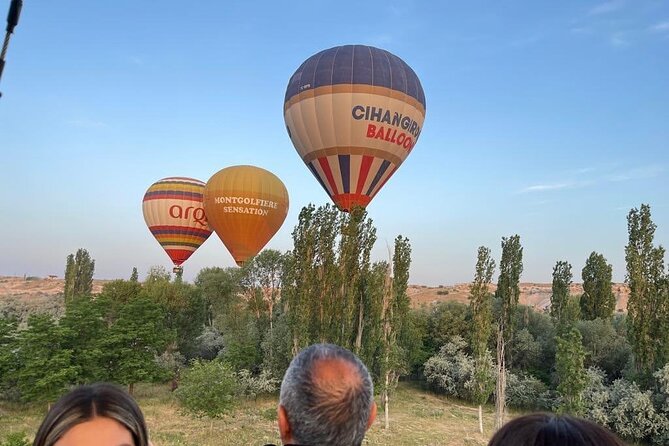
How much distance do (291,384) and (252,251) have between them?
29100 mm

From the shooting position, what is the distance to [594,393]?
20.7m

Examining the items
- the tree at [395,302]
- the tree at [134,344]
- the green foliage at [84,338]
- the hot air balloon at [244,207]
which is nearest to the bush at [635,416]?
the tree at [395,302]

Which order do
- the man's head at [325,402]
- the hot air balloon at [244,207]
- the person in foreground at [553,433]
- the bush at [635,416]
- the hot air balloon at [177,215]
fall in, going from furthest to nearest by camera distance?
the hot air balloon at [177,215] < the hot air balloon at [244,207] < the bush at [635,416] < the man's head at [325,402] < the person in foreground at [553,433]

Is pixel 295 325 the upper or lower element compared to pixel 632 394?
upper

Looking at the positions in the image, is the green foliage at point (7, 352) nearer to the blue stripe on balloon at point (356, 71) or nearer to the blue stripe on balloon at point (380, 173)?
the blue stripe on balloon at point (356, 71)

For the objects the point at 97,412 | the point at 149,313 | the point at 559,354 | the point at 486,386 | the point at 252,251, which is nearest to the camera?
the point at 97,412

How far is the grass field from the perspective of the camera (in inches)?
646

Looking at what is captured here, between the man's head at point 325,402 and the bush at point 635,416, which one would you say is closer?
the man's head at point 325,402

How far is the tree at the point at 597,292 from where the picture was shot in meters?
30.1

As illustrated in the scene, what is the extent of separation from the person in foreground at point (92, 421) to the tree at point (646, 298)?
23876mm

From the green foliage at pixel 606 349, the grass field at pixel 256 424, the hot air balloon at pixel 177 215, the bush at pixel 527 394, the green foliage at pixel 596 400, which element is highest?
the hot air balloon at pixel 177 215

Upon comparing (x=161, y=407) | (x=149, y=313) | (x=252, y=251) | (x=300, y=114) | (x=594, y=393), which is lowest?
(x=161, y=407)

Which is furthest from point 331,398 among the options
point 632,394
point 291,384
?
point 632,394

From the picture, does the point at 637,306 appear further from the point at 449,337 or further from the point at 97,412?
the point at 97,412
